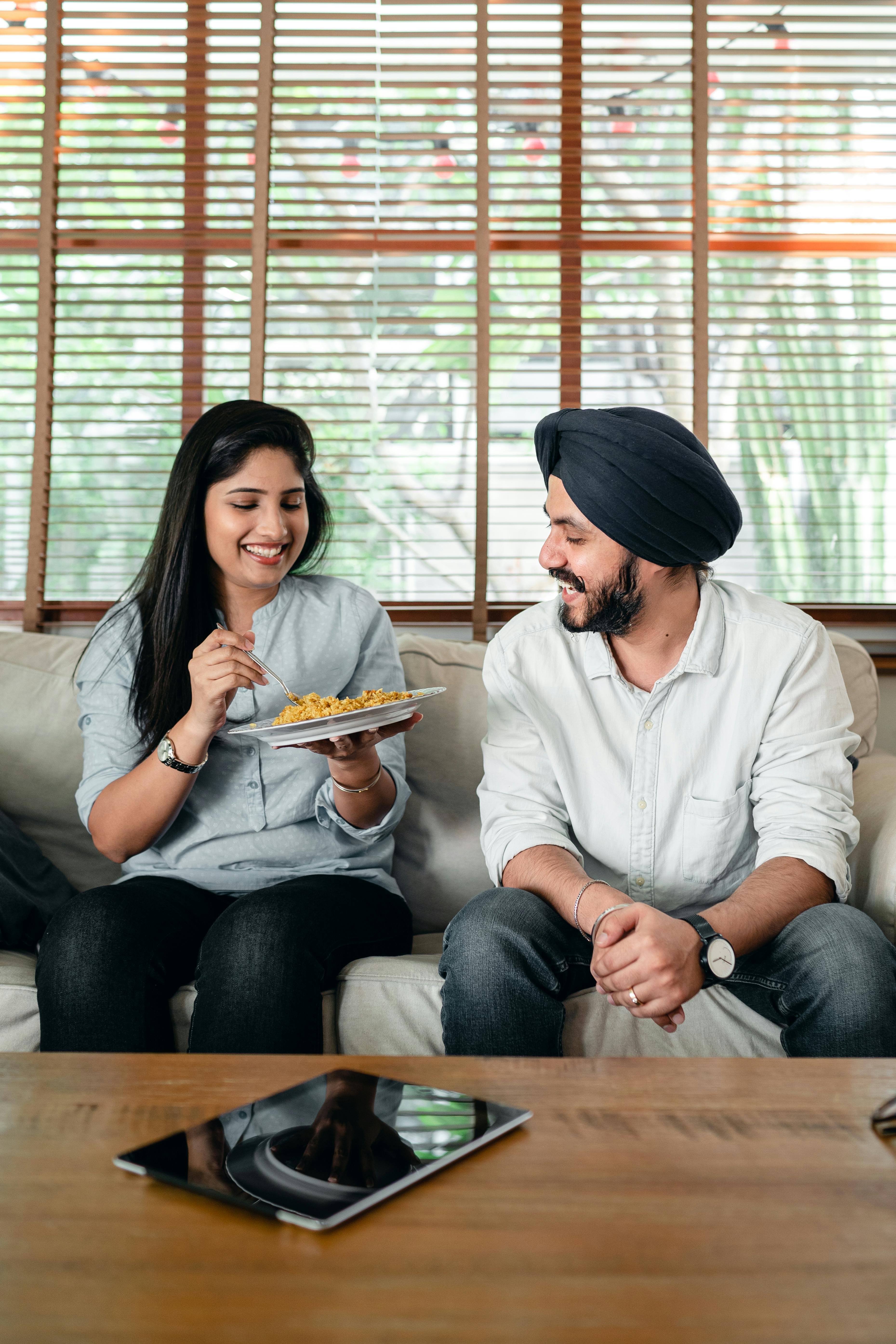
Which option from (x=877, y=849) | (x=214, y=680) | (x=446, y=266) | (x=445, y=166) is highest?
(x=445, y=166)

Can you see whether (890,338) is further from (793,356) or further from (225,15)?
(225,15)

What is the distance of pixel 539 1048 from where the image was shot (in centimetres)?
135

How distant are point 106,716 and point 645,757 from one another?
89 centimetres

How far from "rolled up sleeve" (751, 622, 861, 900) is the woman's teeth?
2.83 ft

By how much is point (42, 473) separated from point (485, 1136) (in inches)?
90.0

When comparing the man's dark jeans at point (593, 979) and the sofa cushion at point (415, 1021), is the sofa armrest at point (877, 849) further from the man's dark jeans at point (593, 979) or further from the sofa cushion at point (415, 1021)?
the sofa cushion at point (415, 1021)

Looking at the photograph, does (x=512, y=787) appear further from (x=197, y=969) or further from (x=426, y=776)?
(x=197, y=969)

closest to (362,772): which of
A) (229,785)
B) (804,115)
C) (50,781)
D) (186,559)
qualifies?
(229,785)

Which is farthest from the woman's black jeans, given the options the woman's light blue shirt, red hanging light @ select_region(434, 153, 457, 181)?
red hanging light @ select_region(434, 153, 457, 181)

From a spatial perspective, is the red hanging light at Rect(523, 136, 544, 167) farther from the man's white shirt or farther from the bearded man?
the man's white shirt

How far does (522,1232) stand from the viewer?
0.67 m

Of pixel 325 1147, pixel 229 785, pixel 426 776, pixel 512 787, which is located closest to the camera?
pixel 325 1147

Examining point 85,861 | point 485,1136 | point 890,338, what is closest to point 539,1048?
point 485,1136

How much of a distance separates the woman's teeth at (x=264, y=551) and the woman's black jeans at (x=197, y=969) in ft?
1.87
